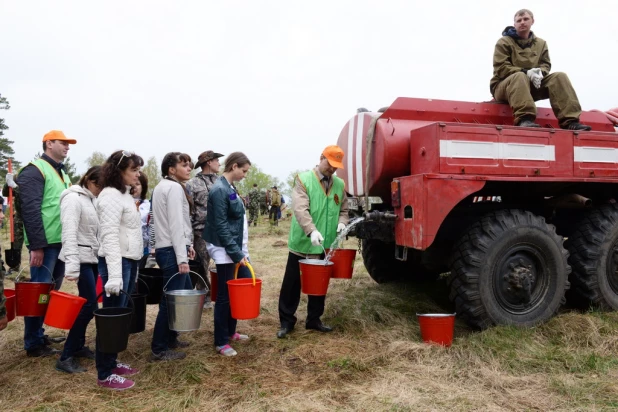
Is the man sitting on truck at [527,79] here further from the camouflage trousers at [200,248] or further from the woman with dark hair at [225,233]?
the camouflage trousers at [200,248]

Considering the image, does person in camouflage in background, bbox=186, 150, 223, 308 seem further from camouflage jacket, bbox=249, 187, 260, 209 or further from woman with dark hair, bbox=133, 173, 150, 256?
camouflage jacket, bbox=249, 187, 260, 209

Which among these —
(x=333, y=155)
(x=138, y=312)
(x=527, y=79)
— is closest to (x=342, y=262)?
(x=333, y=155)

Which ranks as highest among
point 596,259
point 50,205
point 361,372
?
point 50,205

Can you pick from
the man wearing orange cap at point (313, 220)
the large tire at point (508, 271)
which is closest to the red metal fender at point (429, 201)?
the large tire at point (508, 271)

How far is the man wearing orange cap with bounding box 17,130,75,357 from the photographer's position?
12.6ft

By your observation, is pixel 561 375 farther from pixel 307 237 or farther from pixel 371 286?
pixel 371 286

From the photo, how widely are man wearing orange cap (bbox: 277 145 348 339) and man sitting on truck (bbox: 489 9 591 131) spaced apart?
1.96 m

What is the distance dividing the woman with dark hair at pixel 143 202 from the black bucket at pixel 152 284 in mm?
955

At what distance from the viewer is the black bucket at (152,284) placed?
4.41 m

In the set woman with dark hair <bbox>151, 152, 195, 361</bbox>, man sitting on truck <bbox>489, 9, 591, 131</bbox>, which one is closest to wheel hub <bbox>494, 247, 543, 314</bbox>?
man sitting on truck <bbox>489, 9, 591, 131</bbox>

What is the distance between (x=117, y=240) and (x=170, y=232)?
20.3 inches

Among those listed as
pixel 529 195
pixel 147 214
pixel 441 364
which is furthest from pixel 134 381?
pixel 529 195

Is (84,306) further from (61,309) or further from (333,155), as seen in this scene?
(333,155)

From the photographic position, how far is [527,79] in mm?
4707
